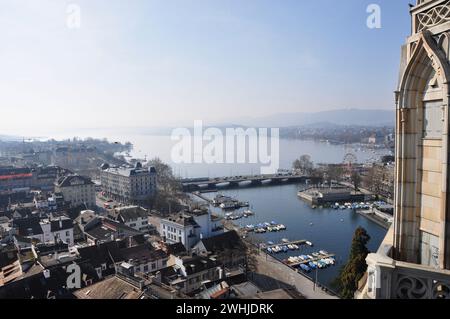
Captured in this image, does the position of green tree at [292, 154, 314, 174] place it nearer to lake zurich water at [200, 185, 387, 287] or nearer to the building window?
lake zurich water at [200, 185, 387, 287]

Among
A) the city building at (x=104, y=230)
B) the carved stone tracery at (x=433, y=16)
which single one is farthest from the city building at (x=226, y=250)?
→ the carved stone tracery at (x=433, y=16)

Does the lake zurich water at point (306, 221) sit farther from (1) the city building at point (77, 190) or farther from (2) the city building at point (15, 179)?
(2) the city building at point (15, 179)

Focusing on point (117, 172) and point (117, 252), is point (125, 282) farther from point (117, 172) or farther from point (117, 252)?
point (117, 172)

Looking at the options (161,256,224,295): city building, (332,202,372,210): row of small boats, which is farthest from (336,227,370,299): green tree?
(332,202,372,210): row of small boats

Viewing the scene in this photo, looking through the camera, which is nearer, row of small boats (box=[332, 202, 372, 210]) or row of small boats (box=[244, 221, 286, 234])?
row of small boats (box=[244, 221, 286, 234])

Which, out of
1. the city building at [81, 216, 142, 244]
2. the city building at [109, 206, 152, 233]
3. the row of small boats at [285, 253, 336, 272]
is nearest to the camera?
the row of small boats at [285, 253, 336, 272]

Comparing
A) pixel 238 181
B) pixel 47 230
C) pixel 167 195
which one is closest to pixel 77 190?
pixel 167 195
